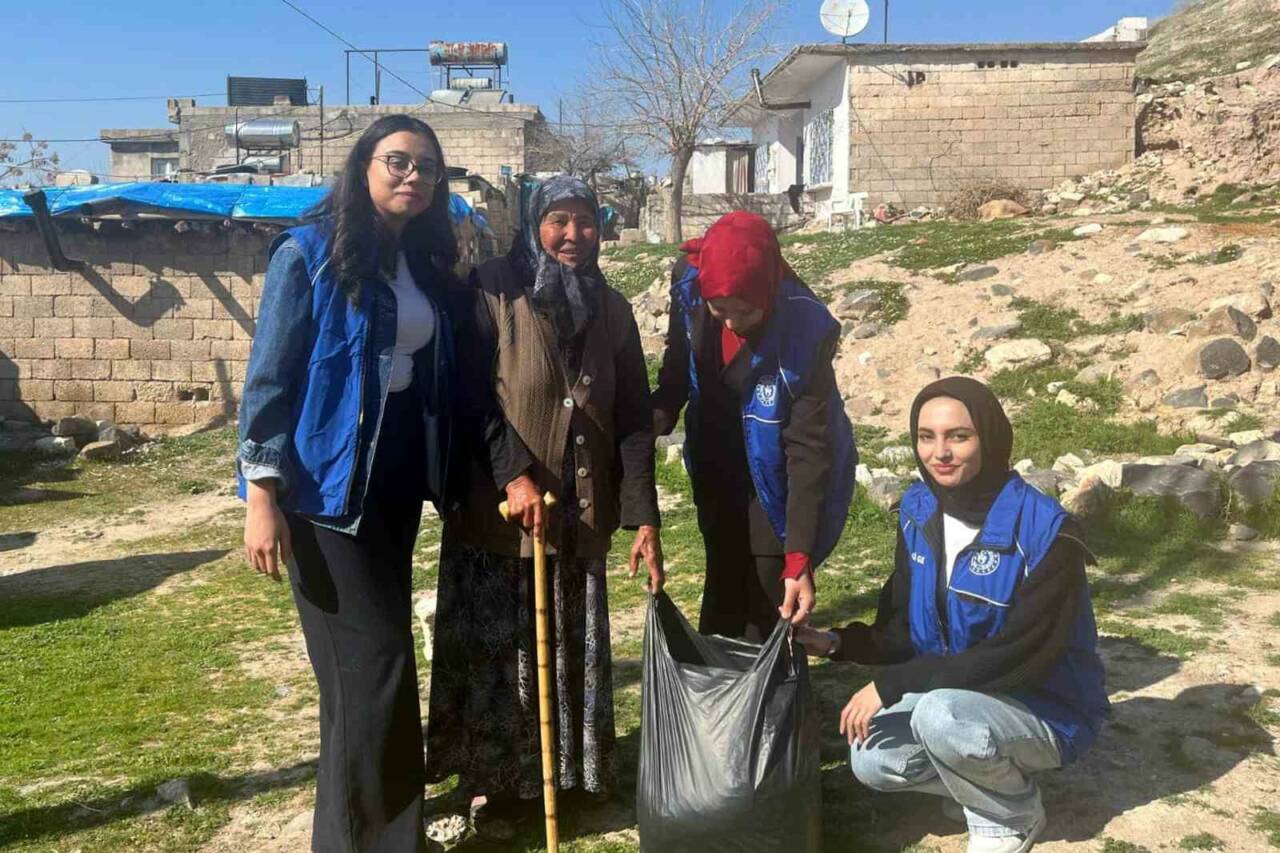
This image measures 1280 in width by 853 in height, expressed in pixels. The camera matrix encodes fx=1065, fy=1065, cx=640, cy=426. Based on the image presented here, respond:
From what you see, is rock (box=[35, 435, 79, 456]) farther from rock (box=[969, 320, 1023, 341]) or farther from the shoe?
the shoe

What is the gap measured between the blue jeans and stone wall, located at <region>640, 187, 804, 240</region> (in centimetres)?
1974

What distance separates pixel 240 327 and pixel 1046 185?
12777 millimetres

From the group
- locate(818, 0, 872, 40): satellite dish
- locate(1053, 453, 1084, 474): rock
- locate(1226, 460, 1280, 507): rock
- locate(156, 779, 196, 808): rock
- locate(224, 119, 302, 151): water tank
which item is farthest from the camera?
locate(224, 119, 302, 151): water tank

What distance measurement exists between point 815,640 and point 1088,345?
684cm

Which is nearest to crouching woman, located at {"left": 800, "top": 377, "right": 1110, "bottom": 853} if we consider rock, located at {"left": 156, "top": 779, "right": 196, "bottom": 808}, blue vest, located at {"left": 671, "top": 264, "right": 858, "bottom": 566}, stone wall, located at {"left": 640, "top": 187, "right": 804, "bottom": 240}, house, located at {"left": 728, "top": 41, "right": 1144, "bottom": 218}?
blue vest, located at {"left": 671, "top": 264, "right": 858, "bottom": 566}

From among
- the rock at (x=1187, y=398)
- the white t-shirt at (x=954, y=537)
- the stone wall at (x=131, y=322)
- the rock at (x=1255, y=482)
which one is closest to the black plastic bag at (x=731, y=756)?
the white t-shirt at (x=954, y=537)

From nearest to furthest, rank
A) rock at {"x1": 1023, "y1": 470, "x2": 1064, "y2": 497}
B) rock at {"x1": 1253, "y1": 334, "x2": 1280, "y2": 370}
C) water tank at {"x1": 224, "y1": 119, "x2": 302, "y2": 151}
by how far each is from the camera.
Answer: rock at {"x1": 1023, "y1": 470, "x2": 1064, "y2": 497}, rock at {"x1": 1253, "y1": 334, "x2": 1280, "y2": 370}, water tank at {"x1": 224, "y1": 119, "x2": 302, "y2": 151}

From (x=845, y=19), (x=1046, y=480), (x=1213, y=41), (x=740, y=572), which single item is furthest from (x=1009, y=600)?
(x=1213, y=41)

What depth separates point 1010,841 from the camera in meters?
2.54

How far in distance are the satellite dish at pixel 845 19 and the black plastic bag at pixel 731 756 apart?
17.8 metres

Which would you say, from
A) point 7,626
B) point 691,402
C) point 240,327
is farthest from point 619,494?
point 240,327

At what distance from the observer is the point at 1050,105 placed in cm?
1703

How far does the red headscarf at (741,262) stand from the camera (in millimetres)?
2492

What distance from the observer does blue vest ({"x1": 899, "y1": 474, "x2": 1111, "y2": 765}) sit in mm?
2443
